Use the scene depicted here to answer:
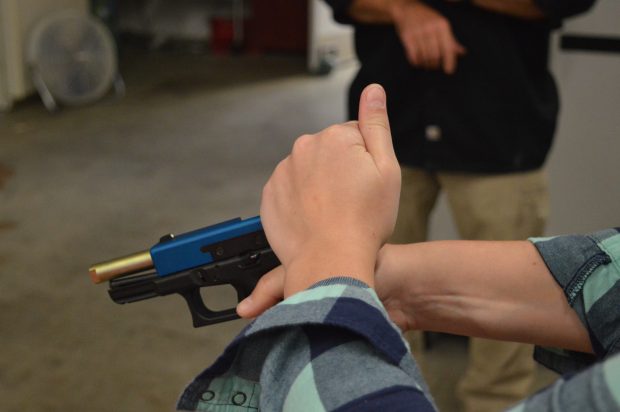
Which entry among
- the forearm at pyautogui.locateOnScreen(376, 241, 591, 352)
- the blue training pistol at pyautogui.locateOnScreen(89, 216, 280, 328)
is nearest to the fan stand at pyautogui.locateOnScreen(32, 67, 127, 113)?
the blue training pistol at pyautogui.locateOnScreen(89, 216, 280, 328)

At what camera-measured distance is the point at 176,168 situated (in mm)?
3555

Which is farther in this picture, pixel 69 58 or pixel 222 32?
pixel 222 32

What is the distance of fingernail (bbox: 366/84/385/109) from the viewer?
0.66 meters

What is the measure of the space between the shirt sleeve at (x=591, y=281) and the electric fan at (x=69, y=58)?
12.9 feet

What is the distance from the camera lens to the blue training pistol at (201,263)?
0.75m

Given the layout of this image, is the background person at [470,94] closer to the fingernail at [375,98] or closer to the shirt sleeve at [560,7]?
the shirt sleeve at [560,7]

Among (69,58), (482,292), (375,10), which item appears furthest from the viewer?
(69,58)

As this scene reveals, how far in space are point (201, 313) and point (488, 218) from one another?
2.70 ft

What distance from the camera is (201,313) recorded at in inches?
31.8

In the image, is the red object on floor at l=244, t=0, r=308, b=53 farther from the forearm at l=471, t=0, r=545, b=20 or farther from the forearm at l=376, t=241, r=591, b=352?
the forearm at l=376, t=241, r=591, b=352

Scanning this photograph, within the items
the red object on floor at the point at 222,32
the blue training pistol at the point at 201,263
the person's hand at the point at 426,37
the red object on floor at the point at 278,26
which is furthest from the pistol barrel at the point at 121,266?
the red object on floor at the point at 222,32

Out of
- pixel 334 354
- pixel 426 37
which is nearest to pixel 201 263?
pixel 334 354

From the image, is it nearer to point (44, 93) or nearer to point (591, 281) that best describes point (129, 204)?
point (44, 93)

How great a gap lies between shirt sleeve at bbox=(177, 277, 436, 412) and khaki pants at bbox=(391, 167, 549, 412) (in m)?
0.98
